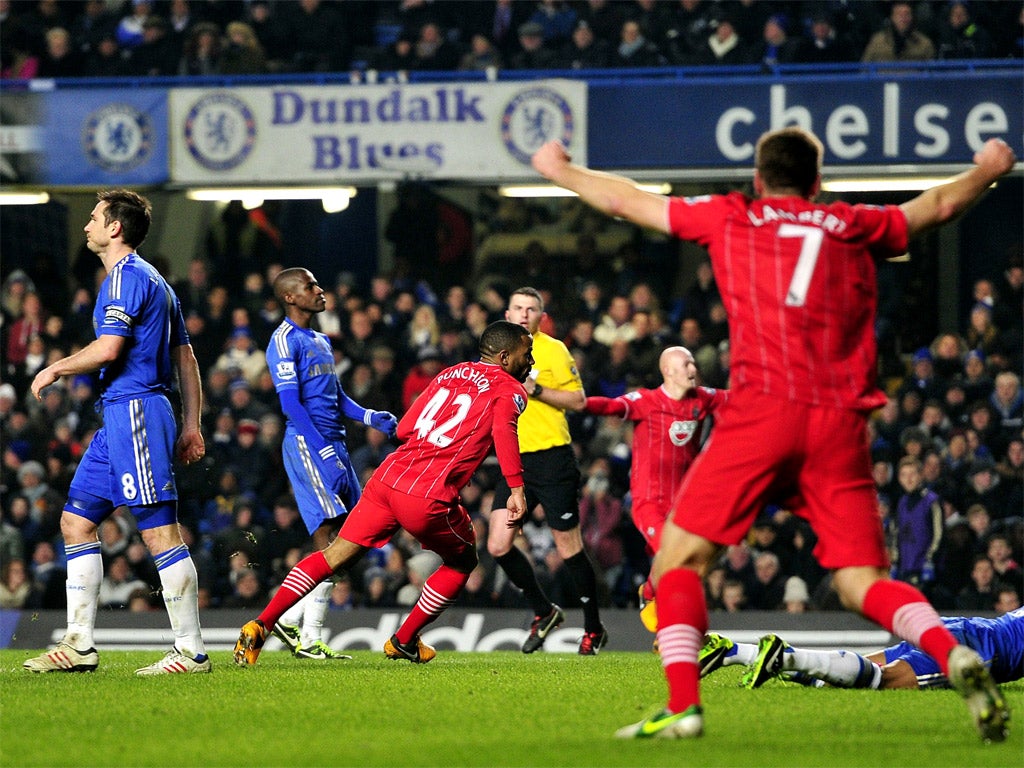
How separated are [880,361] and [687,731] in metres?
14.2

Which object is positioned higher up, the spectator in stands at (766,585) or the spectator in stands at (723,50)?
the spectator in stands at (723,50)

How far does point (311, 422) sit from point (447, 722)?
412cm

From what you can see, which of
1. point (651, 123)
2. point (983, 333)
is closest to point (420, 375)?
point (651, 123)

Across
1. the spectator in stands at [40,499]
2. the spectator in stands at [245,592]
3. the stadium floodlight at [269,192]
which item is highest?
the stadium floodlight at [269,192]

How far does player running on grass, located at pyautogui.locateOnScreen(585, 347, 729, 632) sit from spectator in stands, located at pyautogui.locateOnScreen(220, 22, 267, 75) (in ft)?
35.5

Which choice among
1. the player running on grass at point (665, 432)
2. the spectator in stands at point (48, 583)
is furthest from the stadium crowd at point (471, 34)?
the player running on grass at point (665, 432)

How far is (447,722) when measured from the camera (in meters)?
5.77

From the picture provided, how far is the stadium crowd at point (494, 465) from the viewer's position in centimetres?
1484

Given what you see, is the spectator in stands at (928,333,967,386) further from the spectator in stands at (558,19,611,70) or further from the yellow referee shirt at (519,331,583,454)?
the yellow referee shirt at (519,331,583,454)

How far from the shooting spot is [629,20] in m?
19.3

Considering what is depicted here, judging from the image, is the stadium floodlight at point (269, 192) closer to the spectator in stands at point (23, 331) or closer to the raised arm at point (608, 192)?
the spectator in stands at point (23, 331)

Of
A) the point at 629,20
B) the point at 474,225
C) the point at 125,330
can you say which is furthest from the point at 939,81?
the point at 125,330

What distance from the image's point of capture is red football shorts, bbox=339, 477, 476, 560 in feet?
27.1

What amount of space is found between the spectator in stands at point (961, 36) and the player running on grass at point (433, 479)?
37.3 ft
